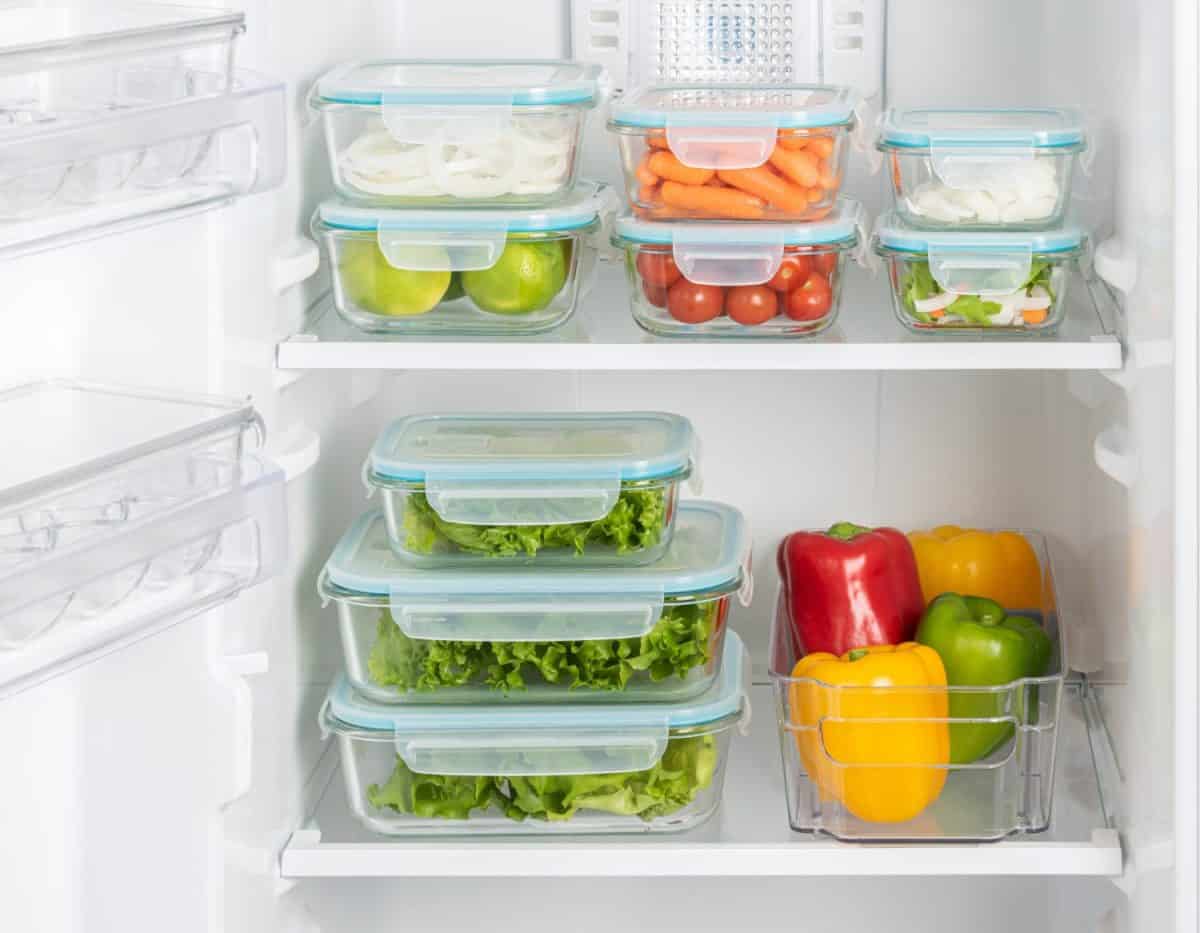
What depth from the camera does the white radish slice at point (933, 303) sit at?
1448mm

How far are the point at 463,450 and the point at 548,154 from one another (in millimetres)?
272

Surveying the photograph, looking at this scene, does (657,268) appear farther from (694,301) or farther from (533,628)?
(533,628)

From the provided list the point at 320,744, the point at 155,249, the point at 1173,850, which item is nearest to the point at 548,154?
the point at 155,249

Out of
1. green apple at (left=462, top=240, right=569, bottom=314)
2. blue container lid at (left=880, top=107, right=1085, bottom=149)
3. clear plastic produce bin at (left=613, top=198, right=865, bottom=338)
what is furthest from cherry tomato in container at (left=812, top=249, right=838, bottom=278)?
green apple at (left=462, top=240, right=569, bottom=314)

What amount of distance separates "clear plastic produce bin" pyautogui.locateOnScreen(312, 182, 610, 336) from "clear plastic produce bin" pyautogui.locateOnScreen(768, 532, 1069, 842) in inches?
15.3

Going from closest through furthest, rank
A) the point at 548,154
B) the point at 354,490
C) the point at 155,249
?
the point at 155,249, the point at 548,154, the point at 354,490

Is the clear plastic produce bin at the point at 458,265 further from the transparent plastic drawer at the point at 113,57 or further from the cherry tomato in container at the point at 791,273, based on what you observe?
the transparent plastic drawer at the point at 113,57

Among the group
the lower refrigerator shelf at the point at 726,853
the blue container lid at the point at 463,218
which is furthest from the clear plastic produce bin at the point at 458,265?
the lower refrigerator shelf at the point at 726,853

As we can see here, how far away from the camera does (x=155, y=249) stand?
3.94 ft

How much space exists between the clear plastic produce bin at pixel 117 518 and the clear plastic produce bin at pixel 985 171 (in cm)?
66

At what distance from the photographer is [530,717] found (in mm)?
1462

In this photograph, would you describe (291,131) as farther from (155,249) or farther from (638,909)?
(638,909)

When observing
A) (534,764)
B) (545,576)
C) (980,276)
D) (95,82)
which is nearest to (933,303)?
(980,276)

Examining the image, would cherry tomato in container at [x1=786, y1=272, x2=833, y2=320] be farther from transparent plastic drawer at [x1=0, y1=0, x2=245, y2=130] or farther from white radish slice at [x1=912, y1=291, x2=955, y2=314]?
transparent plastic drawer at [x1=0, y1=0, x2=245, y2=130]
